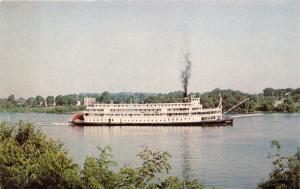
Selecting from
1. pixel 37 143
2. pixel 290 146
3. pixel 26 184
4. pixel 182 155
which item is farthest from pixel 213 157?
pixel 26 184

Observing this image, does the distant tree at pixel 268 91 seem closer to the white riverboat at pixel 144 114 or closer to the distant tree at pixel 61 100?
the white riverboat at pixel 144 114

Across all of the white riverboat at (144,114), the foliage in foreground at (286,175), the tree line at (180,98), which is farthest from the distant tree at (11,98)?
the foliage in foreground at (286,175)

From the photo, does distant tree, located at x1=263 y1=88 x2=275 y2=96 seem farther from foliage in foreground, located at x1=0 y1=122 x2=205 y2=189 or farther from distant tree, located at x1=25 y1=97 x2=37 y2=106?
distant tree, located at x1=25 y1=97 x2=37 y2=106

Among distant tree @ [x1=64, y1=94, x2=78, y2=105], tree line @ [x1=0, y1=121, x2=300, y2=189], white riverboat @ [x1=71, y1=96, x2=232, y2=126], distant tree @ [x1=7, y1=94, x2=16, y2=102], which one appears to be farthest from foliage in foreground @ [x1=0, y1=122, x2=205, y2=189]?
white riverboat @ [x1=71, y1=96, x2=232, y2=126]

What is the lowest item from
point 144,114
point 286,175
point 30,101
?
point 286,175

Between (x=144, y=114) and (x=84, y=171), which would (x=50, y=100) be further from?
(x=84, y=171)

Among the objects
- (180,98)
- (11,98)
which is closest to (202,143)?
(180,98)

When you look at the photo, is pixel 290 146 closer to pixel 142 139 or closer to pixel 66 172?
pixel 142 139
